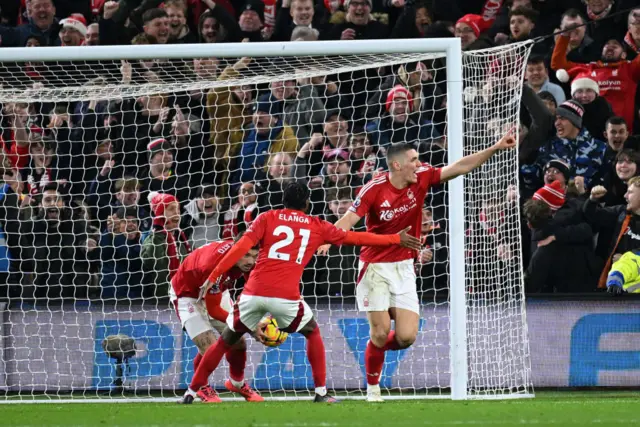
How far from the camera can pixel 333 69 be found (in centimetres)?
1133

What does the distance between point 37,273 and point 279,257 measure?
4.04 m

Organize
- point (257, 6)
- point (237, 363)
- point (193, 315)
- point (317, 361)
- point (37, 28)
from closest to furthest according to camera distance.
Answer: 1. point (317, 361)
2. point (237, 363)
3. point (193, 315)
4. point (257, 6)
5. point (37, 28)

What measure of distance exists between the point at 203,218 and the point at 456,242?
3.17m

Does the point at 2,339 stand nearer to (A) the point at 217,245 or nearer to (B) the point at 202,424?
(A) the point at 217,245

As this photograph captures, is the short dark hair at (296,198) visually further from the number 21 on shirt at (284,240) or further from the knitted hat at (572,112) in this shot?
the knitted hat at (572,112)

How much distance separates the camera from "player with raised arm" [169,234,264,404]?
10266mm

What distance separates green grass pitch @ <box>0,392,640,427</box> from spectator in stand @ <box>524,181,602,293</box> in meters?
2.54

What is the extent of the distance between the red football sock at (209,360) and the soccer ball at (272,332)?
0.36 m

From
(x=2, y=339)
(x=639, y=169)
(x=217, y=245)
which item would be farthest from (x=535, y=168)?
(x=2, y=339)

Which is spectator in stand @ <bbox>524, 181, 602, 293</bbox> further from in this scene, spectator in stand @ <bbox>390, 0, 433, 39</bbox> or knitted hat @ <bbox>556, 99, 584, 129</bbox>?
spectator in stand @ <bbox>390, 0, 433, 39</bbox>

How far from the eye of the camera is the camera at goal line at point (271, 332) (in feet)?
31.7

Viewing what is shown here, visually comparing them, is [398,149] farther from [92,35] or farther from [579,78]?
[92,35]

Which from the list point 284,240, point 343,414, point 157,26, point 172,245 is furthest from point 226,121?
point 343,414

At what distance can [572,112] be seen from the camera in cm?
1260
